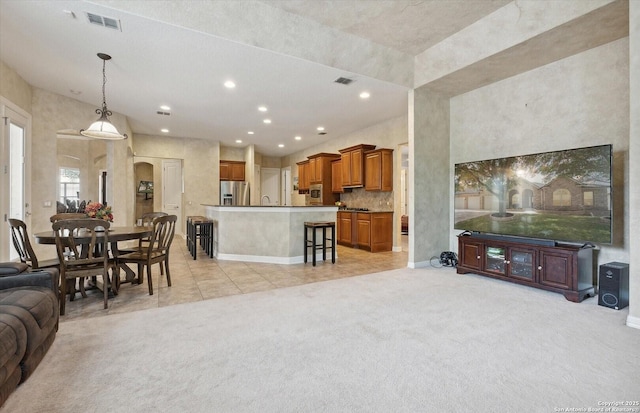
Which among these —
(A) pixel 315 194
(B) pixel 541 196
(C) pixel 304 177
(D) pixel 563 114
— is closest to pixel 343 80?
(D) pixel 563 114

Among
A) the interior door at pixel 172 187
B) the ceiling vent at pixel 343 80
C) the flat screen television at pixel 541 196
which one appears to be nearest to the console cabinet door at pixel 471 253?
the flat screen television at pixel 541 196

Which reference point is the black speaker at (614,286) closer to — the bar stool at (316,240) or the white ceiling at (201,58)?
the white ceiling at (201,58)

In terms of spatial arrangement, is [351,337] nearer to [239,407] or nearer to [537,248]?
[239,407]

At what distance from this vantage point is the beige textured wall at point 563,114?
350 centimetres

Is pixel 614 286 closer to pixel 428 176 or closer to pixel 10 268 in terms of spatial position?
pixel 428 176

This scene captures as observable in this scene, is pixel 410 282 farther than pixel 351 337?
Yes

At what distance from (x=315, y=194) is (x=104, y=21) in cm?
617

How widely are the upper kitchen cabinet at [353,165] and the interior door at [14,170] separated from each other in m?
6.01

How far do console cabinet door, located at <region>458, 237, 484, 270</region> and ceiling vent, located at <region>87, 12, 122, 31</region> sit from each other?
16.9 ft

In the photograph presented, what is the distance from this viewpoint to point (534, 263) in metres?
3.78

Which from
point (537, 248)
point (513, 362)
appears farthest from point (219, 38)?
point (537, 248)

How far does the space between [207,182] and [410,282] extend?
7163mm

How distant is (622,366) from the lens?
2061 mm

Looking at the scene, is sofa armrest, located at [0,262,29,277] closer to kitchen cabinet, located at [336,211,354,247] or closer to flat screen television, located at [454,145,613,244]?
flat screen television, located at [454,145,613,244]
